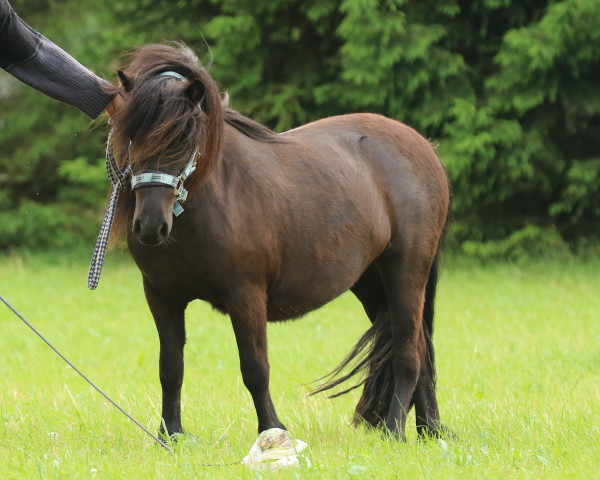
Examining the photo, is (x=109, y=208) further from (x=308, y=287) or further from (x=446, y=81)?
(x=446, y=81)

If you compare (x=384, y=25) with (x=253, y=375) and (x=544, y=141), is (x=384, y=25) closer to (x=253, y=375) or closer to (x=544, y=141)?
(x=544, y=141)

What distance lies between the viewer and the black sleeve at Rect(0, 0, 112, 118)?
4.55 metres

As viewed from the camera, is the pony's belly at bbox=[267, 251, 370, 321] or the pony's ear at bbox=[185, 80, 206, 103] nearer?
the pony's ear at bbox=[185, 80, 206, 103]

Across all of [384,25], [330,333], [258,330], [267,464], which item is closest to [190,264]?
[258,330]

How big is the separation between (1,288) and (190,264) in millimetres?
10269

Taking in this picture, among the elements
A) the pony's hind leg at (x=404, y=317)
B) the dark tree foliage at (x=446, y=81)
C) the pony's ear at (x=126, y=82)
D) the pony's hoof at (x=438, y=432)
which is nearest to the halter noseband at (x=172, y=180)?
the pony's ear at (x=126, y=82)

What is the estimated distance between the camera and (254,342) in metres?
4.50

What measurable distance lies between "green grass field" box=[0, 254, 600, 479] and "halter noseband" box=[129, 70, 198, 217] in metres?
1.24

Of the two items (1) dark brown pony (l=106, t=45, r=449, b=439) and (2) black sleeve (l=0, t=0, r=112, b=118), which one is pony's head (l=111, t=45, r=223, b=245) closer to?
(1) dark brown pony (l=106, t=45, r=449, b=439)

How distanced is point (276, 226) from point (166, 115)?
0.87m

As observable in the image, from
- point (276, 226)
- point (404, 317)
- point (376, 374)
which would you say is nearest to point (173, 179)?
point (276, 226)

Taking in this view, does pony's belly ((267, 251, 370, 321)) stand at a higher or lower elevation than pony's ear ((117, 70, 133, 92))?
lower

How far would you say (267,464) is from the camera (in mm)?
4266

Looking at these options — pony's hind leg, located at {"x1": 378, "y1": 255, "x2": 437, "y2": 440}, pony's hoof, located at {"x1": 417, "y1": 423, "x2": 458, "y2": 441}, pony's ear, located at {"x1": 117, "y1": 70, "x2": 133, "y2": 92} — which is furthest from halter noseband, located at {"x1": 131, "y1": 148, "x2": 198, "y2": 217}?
pony's hoof, located at {"x1": 417, "y1": 423, "x2": 458, "y2": 441}
